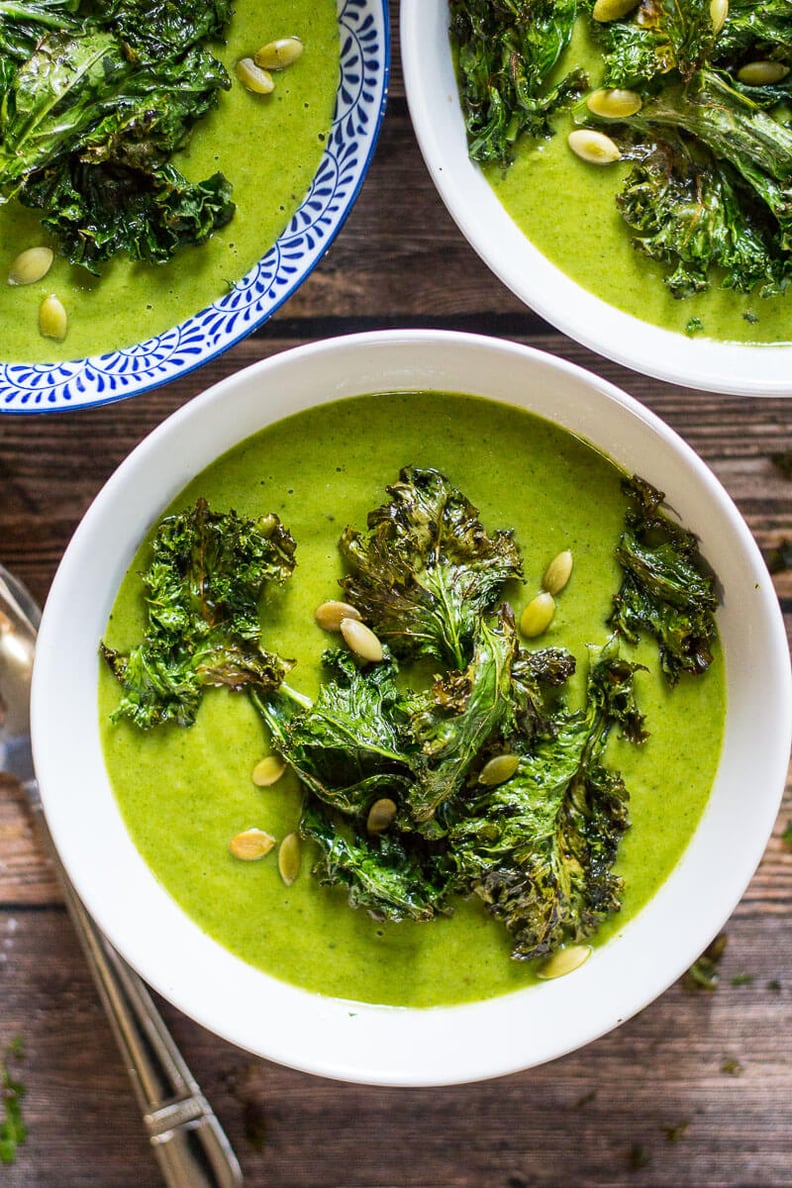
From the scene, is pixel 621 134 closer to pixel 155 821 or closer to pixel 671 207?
pixel 671 207

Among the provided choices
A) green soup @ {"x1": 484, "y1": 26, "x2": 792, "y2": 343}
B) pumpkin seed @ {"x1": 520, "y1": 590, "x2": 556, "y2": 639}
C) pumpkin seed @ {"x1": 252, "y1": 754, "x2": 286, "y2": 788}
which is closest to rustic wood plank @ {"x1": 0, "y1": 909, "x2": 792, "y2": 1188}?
pumpkin seed @ {"x1": 252, "y1": 754, "x2": 286, "y2": 788}

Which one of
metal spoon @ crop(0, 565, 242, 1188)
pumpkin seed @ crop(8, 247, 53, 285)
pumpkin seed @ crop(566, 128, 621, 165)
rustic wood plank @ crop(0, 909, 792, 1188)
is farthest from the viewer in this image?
rustic wood plank @ crop(0, 909, 792, 1188)

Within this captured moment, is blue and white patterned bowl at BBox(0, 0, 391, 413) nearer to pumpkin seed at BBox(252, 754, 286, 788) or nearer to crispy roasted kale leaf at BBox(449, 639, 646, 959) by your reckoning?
pumpkin seed at BBox(252, 754, 286, 788)

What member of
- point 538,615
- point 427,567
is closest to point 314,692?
point 427,567

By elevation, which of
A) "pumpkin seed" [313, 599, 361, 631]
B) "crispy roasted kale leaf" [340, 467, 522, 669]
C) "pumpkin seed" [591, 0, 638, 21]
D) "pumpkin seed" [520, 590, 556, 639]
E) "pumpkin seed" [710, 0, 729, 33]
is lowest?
"pumpkin seed" [520, 590, 556, 639]

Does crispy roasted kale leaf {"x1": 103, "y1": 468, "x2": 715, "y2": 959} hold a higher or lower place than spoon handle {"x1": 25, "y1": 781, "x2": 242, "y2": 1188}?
higher

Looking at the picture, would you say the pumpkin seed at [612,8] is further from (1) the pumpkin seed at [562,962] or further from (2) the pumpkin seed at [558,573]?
(1) the pumpkin seed at [562,962]

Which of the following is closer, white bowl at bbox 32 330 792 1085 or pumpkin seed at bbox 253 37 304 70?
white bowl at bbox 32 330 792 1085
